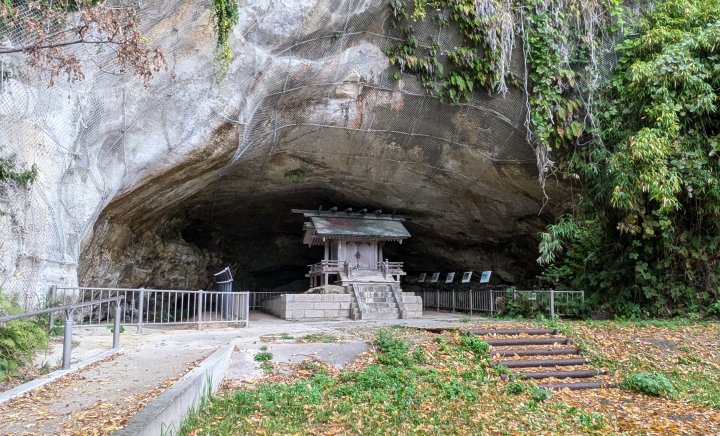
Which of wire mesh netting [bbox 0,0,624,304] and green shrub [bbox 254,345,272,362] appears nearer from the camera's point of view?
green shrub [bbox 254,345,272,362]

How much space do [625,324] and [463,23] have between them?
7.46 metres

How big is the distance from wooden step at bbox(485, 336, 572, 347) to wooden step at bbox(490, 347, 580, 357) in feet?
0.79

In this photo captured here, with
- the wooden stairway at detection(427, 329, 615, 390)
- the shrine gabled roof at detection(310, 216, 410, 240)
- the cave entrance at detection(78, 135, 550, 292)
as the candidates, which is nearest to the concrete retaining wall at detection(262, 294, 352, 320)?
the shrine gabled roof at detection(310, 216, 410, 240)

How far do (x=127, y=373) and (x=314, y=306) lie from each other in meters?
8.96

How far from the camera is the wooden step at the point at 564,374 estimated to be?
668cm

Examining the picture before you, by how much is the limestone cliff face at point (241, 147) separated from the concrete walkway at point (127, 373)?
232 cm

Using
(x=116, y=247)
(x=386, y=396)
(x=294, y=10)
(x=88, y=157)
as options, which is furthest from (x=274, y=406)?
(x=116, y=247)

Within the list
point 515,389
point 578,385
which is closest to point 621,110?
point 578,385

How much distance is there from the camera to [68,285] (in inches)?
336

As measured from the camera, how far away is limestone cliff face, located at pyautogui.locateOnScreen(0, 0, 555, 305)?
26.5 ft

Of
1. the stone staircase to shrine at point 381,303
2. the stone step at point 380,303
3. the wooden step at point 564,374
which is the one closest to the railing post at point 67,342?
the wooden step at point 564,374

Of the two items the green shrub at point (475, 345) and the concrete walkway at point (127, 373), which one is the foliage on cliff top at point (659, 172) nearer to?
the green shrub at point (475, 345)

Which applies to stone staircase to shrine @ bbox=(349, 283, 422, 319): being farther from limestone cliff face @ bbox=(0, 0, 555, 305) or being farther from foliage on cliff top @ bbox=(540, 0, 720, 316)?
foliage on cliff top @ bbox=(540, 0, 720, 316)

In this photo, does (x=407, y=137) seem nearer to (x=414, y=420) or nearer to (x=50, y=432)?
(x=414, y=420)
